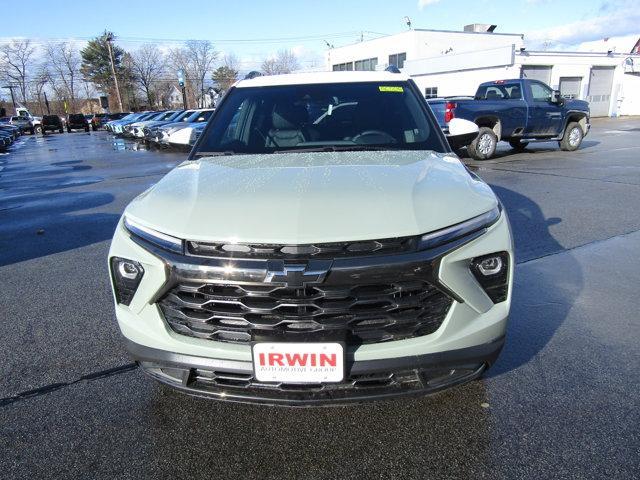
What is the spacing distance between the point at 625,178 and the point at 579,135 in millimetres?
6082

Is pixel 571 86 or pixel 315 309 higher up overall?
pixel 571 86

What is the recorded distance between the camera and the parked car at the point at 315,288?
6.03 feet

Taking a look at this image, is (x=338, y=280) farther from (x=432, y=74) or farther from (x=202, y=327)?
(x=432, y=74)

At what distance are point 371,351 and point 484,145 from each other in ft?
39.5

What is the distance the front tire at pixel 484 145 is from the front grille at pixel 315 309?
37.9ft

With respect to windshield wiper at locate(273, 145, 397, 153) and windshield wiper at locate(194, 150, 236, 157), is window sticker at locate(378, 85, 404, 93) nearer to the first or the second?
windshield wiper at locate(273, 145, 397, 153)

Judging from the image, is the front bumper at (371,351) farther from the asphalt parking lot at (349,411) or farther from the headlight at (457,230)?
the asphalt parking lot at (349,411)

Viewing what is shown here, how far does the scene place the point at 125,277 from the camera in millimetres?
2076

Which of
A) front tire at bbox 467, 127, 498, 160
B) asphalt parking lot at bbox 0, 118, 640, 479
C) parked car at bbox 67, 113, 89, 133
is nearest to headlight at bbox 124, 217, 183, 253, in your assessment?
asphalt parking lot at bbox 0, 118, 640, 479

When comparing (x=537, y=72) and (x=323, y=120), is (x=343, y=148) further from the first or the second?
(x=537, y=72)

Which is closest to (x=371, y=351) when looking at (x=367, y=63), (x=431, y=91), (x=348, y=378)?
(x=348, y=378)

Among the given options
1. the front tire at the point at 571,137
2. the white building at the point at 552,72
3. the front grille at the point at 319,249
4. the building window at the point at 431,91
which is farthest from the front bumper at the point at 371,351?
the building window at the point at 431,91

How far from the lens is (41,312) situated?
374cm

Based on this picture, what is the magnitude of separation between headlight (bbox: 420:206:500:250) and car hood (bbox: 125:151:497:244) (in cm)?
3
